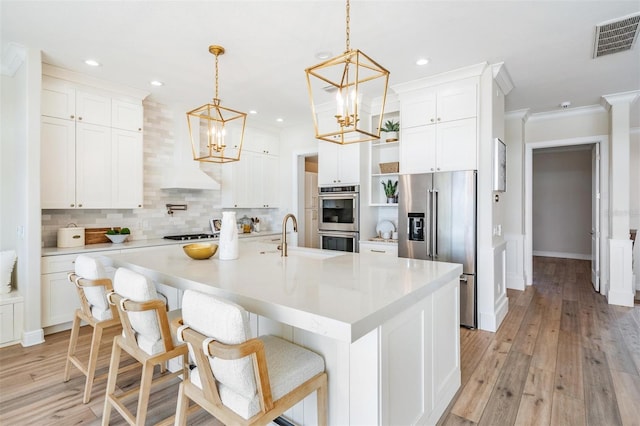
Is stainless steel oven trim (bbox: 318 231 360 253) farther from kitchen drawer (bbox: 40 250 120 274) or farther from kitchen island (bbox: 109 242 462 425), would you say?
kitchen drawer (bbox: 40 250 120 274)

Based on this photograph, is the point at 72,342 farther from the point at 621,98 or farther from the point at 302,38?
the point at 621,98

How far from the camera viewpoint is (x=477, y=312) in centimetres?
355

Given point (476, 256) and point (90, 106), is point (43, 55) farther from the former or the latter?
point (476, 256)

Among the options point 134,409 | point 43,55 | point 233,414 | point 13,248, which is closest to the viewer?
point 233,414

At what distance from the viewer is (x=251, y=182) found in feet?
18.6

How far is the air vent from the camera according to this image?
260 cm

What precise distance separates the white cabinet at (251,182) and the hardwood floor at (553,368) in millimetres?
3757

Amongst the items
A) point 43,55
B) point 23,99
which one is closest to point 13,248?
point 23,99

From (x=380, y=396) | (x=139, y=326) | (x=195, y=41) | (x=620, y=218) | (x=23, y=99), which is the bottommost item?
(x=380, y=396)

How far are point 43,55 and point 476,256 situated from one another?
4.76m

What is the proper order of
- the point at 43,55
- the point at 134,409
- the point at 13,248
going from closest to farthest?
1. the point at 134,409
2. the point at 43,55
3. the point at 13,248

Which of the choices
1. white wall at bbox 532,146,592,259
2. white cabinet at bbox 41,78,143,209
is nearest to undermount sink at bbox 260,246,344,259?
white cabinet at bbox 41,78,143,209

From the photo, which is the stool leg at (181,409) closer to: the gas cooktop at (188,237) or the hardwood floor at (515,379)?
the hardwood floor at (515,379)

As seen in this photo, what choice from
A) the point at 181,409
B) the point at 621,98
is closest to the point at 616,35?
the point at 621,98
